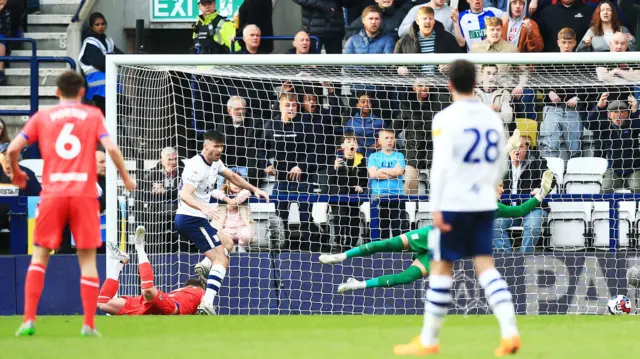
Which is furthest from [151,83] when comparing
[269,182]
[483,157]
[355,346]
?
[483,157]

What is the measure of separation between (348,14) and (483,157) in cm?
846

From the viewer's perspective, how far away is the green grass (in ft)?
23.4

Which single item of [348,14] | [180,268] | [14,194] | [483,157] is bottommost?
[180,268]

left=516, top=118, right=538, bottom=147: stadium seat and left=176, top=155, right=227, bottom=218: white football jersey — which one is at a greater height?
left=516, top=118, right=538, bottom=147: stadium seat

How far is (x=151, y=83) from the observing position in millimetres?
12977

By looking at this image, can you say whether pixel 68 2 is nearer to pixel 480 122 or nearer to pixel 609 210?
pixel 609 210

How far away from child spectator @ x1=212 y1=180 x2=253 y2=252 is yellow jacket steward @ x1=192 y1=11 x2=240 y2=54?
276cm

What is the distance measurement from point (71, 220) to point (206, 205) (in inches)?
141

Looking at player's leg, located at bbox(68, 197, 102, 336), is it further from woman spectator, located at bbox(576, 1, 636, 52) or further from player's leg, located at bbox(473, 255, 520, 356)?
woman spectator, located at bbox(576, 1, 636, 52)

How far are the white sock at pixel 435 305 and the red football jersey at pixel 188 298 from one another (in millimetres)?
4764

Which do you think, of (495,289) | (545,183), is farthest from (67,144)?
(545,183)

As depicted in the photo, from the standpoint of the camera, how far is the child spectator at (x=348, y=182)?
1218 centimetres

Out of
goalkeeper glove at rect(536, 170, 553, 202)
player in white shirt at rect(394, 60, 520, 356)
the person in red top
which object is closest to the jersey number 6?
the person in red top

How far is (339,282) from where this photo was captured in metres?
12.4
